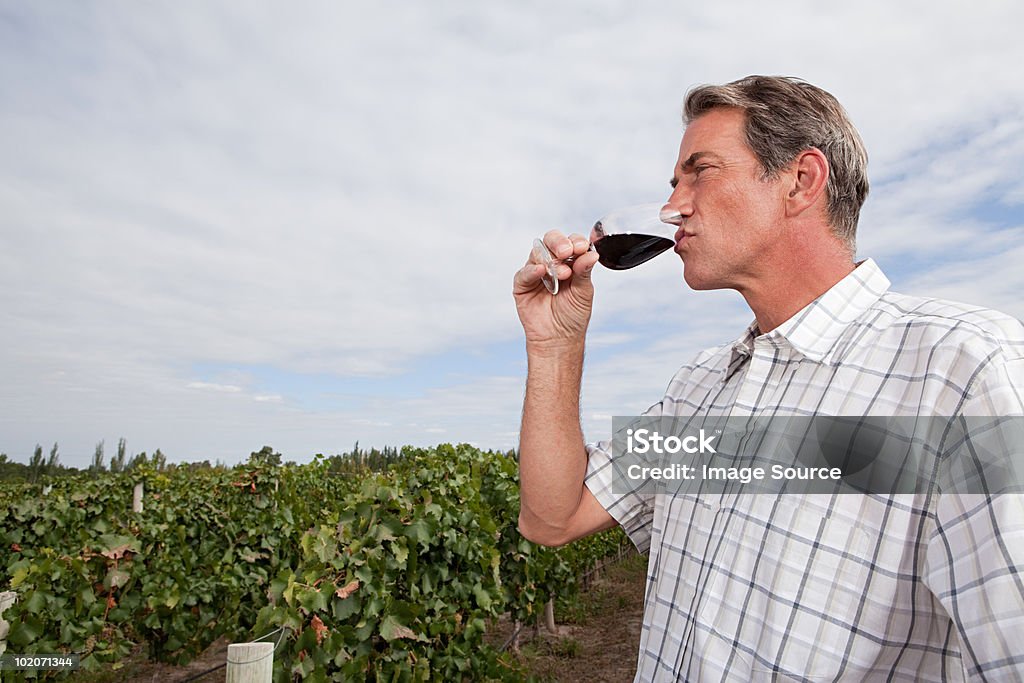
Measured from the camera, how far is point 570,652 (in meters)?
6.95

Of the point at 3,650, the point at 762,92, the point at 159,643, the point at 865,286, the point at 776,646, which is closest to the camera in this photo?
the point at 776,646

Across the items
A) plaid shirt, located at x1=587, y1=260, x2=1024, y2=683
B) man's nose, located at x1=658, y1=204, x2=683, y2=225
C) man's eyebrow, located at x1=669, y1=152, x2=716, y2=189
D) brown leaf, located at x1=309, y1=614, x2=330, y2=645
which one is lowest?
brown leaf, located at x1=309, y1=614, x2=330, y2=645

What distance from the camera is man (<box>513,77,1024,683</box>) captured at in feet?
3.66

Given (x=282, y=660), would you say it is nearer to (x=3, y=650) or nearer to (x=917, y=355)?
(x=3, y=650)

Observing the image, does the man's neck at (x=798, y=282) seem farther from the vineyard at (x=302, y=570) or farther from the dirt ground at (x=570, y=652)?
the dirt ground at (x=570, y=652)

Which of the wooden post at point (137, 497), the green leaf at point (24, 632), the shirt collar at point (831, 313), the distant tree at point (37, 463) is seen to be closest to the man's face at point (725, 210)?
the shirt collar at point (831, 313)

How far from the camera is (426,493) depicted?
421 cm

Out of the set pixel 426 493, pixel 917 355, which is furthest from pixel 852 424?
pixel 426 493

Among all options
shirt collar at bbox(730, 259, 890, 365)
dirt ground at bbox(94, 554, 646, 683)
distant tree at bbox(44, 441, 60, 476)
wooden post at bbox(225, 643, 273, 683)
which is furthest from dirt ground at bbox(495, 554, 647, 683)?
→ distant tree at bbox(44, 441, 60, 476)

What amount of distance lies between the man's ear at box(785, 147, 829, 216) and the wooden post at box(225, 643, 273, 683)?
93.5 inches

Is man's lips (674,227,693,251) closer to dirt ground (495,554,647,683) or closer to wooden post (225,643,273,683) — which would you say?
wooden post (225,643,273,683)

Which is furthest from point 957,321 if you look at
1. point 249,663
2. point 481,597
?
point 481,597

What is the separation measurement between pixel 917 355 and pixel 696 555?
60 centimetres

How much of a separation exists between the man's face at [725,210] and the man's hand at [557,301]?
0.26 m
